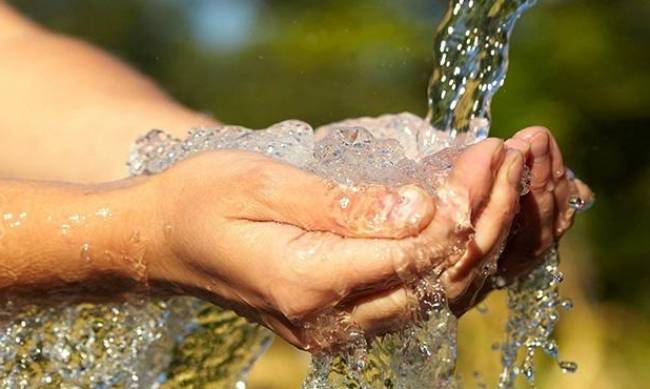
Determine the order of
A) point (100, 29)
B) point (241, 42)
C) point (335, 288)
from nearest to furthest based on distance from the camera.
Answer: point (335, 288) → point (241, 42) → point (100, 29)

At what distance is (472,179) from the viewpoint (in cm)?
115

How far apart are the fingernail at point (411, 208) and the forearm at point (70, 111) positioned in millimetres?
707

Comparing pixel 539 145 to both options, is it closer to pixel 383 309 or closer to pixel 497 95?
pixel 383 309

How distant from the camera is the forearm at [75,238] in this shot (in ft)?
4.48

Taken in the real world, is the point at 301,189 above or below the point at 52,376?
above

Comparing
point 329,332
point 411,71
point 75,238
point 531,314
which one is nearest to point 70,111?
point 75,238

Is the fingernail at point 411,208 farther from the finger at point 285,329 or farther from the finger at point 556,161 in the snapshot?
the finger at point 556,161

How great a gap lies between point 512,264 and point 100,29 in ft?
17.1

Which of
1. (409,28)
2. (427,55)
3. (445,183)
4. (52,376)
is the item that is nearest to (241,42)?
(409,28)

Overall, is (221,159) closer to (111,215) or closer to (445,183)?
(111,215)

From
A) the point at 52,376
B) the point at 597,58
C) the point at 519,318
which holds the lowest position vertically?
the point at 52,376

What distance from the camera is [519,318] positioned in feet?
5.25

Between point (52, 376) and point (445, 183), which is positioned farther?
point (52, 376)

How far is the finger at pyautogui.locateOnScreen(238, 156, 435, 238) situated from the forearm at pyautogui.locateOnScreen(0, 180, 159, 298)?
0.19 meters
